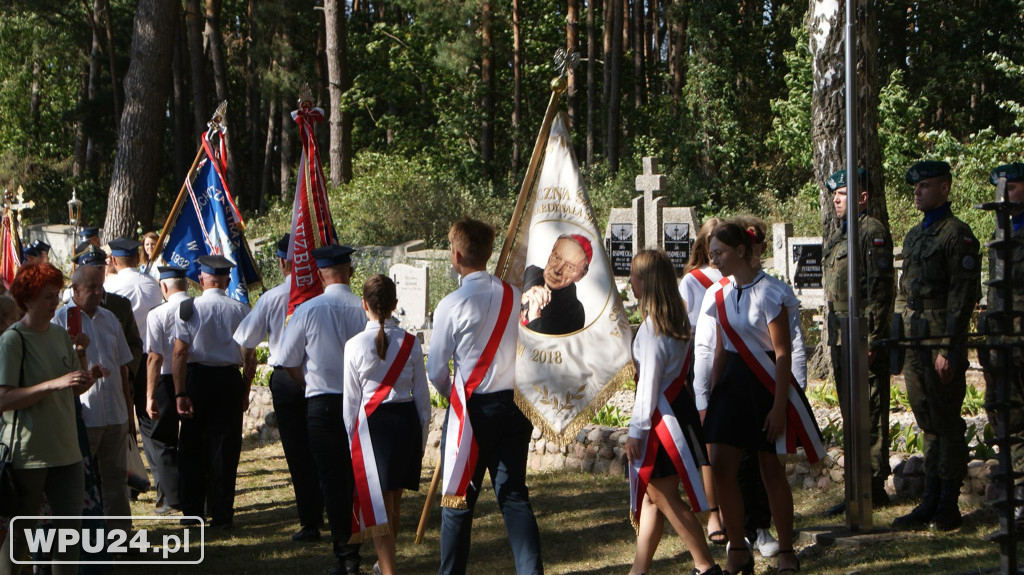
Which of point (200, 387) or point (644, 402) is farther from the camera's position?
point (200, 387)

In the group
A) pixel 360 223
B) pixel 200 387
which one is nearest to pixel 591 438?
pixel 200 387

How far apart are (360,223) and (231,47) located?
84.8 ft

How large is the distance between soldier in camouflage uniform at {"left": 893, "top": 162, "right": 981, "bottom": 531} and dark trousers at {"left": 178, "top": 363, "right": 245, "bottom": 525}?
14.3 ft

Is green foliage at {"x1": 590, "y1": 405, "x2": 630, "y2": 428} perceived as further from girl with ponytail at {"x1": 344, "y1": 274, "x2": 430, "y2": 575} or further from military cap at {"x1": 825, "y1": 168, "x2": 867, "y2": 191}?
girl with ponytail at {"x1": 344, "y1": 274, "x2": 430, "y2": 575}

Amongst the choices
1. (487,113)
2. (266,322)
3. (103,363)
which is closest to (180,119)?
(487,113)

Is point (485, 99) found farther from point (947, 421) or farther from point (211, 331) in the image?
point (947, 421)

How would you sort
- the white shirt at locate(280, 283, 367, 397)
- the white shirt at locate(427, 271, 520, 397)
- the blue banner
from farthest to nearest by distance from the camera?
the blue banner < the white shirt at locate(280, 283, 367, 397) < the white shirt at locate(427, 271, 520, 397)

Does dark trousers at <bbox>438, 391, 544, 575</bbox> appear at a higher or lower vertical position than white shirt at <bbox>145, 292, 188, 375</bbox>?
lower

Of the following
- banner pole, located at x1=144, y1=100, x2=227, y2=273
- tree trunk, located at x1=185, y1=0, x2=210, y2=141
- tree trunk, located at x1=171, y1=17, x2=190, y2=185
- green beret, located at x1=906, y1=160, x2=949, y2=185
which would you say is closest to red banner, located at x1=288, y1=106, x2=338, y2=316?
banner pole, located at x1=144, y1=100, x2=227, y2=273

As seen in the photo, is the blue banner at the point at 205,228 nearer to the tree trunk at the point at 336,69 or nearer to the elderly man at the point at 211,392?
the elderly man at the point at 211,392

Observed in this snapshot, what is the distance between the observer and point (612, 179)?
29297 mm

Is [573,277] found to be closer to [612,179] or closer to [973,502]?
[973,502]

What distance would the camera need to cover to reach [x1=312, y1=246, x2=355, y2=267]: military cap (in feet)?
20.6

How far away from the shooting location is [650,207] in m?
18.2
